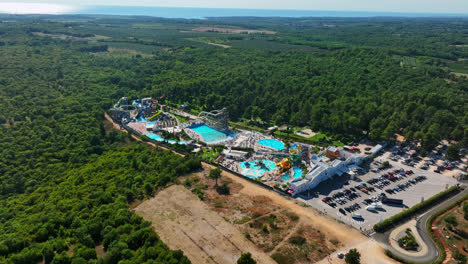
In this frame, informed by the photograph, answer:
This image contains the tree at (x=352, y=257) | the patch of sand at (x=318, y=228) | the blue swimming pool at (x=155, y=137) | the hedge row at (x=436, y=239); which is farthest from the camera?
the blue swimming pool at (x=155, y=137)

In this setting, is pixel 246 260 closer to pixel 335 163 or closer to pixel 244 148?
pixel 335 163

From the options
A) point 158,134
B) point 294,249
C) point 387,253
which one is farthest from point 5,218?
point 387,253

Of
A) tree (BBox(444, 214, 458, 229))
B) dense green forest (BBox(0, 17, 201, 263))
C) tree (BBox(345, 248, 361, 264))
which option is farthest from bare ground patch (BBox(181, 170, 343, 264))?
tree (BBox(444, 214, 458, 229))

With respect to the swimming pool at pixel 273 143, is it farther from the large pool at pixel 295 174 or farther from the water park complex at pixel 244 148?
the large pool at pixel 295 174

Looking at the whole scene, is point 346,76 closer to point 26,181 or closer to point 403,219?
point 403,219

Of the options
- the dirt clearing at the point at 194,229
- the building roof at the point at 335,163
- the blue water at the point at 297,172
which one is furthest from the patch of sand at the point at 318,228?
the building roof at the point at 335,163

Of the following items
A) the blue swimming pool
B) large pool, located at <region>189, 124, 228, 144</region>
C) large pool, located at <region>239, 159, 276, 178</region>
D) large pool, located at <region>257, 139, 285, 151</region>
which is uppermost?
large pool, located at <region>257, 139, 285, 151</region>

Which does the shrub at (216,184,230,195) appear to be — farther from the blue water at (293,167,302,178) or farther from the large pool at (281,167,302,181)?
the blue water at (293,167,302,178)

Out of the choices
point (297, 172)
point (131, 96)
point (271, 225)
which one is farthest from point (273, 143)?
point (131, 96)
